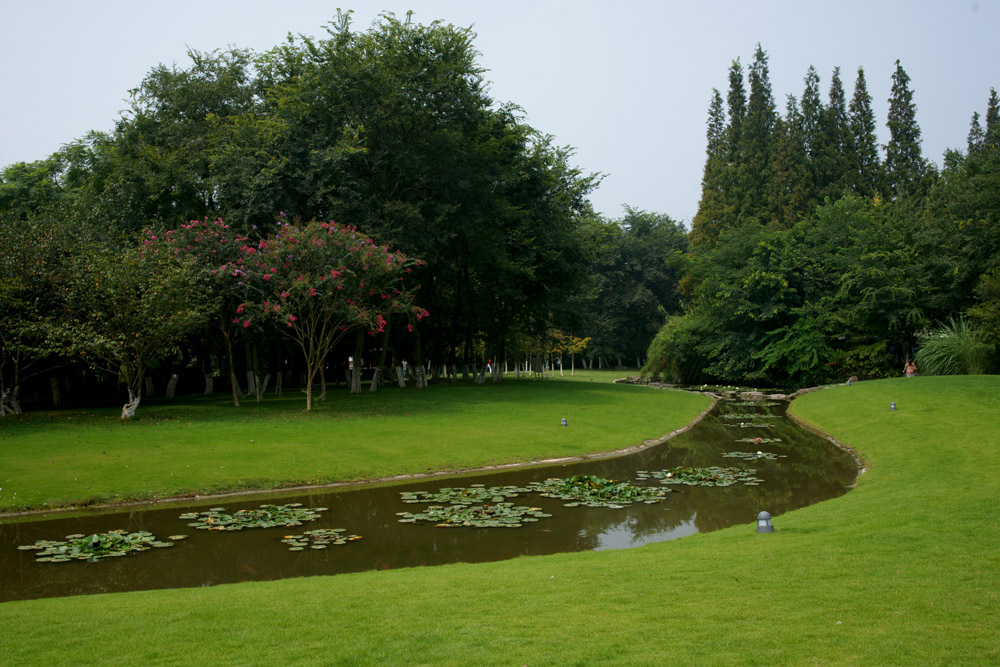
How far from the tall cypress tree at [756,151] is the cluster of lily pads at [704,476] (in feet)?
163

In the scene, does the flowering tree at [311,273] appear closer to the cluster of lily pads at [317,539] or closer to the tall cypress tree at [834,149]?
the cluster of lily pads at [317,539]

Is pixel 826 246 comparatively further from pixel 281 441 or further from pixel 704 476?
pixel 281 441

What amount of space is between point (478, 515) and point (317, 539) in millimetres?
3168

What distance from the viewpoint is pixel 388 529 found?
13336 millimetres

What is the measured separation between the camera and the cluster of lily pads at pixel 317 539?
12.1 m

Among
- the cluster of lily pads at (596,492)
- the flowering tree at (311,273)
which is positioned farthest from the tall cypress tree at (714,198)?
the cluster of lily pads at (596,492)

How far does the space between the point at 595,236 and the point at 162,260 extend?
28.9 metres

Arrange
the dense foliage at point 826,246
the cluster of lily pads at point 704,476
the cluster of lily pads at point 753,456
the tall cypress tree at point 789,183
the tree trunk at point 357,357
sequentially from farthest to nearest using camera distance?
the tall cypress tree at point 789,183 → the dense foliage at point 826,246 → the tree trunk at point 357,357 → the cluster of lily pads at point 753,456 → the cluster of lily pads at point 704,476

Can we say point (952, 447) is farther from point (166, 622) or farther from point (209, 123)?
point (209, 123)

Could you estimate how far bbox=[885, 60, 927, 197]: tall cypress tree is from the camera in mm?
64375

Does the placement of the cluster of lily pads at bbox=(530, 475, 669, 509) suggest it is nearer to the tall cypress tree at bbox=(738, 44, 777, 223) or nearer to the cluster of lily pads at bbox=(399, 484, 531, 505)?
the cluster of lily pads at bbox=(399, 484, 531, 505)

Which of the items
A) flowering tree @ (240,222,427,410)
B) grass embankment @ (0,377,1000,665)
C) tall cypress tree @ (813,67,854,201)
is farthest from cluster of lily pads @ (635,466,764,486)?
tall cypress tree @ (813,67,854,201)

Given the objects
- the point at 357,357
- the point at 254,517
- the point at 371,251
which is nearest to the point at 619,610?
the point at 254,517

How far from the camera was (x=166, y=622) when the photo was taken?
6.97m
